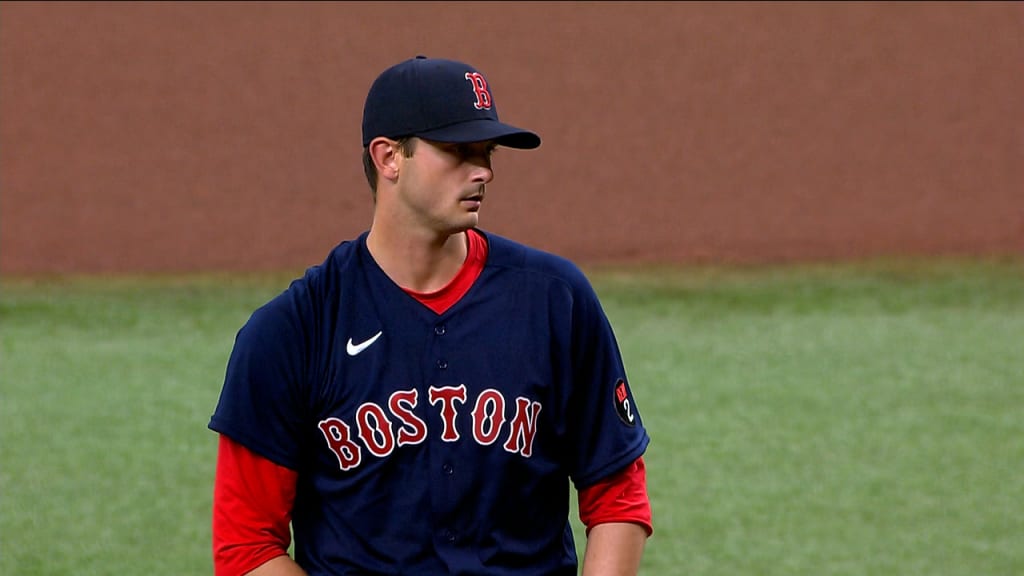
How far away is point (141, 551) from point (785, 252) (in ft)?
19.0

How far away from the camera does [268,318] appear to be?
2629 millimetres

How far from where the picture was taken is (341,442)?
263 cm

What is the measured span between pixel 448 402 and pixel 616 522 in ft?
1.19

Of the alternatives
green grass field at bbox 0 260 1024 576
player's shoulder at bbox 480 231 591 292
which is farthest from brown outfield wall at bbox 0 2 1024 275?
player's shoulder at bbox 480 231 591 292

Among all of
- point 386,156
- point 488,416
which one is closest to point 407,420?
point 488,416

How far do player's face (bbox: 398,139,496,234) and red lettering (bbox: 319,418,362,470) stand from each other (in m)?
0.39

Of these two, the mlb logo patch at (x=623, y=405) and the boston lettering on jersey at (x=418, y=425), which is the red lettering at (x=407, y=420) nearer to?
the boston lettering on jersey at (x=418, y=425)

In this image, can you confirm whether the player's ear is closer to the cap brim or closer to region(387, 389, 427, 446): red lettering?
the cap brim

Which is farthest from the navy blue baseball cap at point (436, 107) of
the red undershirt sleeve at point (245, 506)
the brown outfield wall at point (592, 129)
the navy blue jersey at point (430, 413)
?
the brown outfield wall at point (592, 129)

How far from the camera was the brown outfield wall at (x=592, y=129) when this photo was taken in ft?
32.5

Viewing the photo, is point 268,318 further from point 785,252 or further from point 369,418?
point 785,252

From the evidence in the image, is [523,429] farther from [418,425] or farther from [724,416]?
[724,416]

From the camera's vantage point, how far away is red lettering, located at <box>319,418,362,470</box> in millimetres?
2625

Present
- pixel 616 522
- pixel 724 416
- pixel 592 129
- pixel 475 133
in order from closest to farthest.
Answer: pixel 475 133 < pixel 616 522 < pixel 724 416 < pixel 592 129
